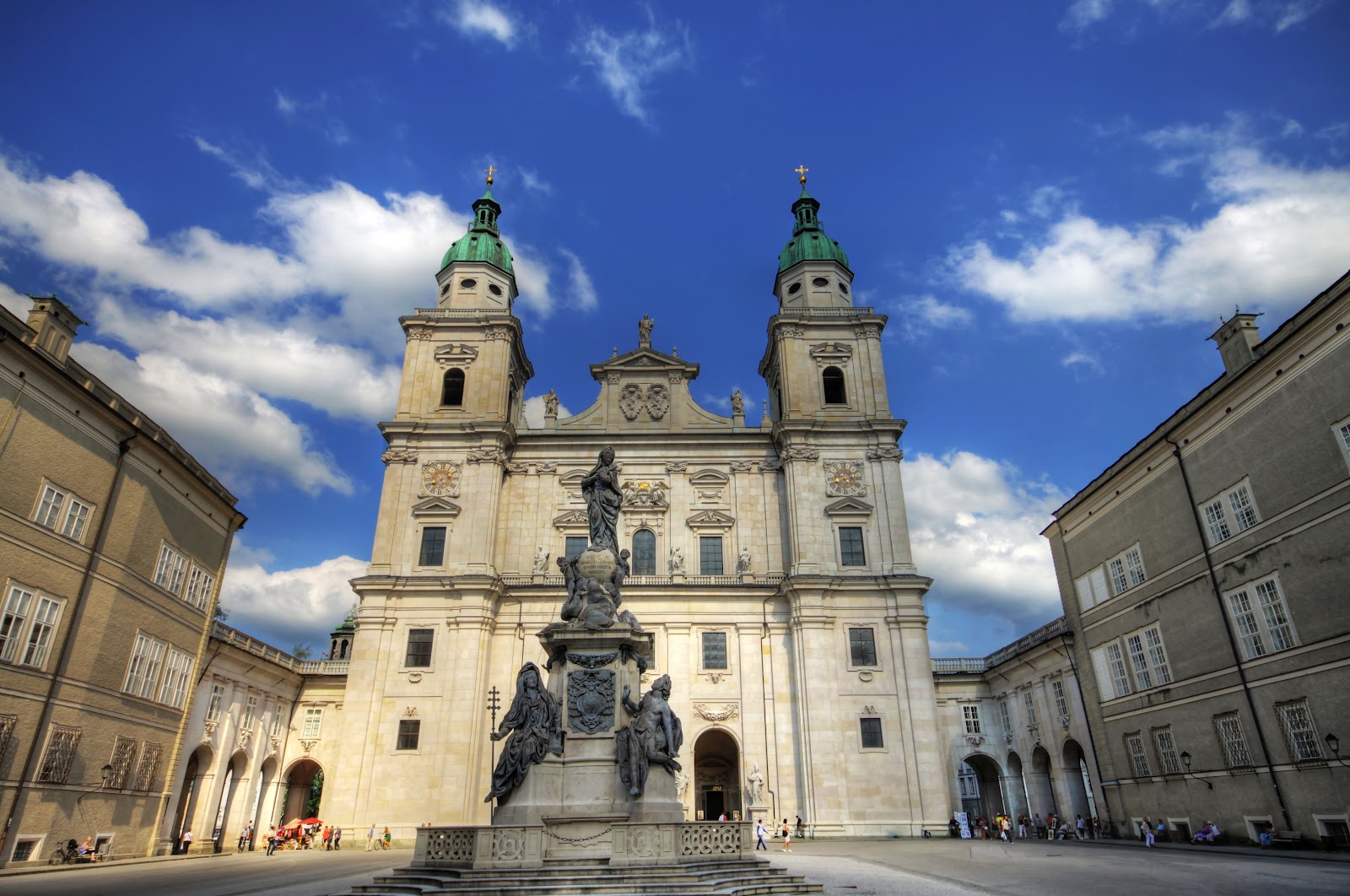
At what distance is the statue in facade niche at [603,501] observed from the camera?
1747 centimetres

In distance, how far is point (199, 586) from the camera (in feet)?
102

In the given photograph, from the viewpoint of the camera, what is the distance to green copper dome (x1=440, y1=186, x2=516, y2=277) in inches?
1793

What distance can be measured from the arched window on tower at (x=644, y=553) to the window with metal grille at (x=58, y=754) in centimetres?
2182

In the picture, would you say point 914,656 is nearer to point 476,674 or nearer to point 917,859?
point 917,859

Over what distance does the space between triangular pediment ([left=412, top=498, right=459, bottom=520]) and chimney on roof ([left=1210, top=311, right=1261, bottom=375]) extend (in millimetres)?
30629

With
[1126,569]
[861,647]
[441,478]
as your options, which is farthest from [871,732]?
[441,478]

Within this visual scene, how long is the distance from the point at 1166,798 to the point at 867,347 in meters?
23.4

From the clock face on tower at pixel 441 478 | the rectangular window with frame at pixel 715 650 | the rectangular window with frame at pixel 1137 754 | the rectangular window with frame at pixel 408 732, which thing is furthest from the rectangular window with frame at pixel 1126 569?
the rectangular window with frame at pixel 408 732

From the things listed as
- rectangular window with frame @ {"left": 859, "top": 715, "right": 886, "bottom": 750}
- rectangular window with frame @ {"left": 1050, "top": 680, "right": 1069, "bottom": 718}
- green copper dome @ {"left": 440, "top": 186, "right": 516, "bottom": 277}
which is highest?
green copper dome @ {"left": 440, "top": 186, "right": 516, "bottom": 277}

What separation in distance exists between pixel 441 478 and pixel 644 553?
399 inches

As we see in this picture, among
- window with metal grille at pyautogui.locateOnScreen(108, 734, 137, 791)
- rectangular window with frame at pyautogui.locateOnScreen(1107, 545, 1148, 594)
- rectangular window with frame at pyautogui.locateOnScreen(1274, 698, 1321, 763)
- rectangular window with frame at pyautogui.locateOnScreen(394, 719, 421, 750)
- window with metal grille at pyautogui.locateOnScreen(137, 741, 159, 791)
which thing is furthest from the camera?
rectangular window with frame at pyautogui.locateOnScreen(394, 719, 421, 750)

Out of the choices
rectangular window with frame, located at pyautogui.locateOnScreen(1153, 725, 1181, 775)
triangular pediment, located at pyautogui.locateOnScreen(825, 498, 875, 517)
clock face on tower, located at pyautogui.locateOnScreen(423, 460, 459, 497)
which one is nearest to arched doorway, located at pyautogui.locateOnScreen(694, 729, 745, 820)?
triangular pediment, located at pyautogui.locateOnScreen(825, 498, 875, 517)

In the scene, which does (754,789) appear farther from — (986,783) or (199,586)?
(199,586)

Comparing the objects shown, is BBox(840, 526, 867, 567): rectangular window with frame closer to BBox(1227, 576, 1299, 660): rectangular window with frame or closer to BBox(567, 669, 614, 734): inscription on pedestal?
BBox(1227, 576, 1299, 660): rectangular window with frame
